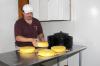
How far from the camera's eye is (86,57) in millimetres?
2527

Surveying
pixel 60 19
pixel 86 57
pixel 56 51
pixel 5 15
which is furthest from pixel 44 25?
pixel 56 51

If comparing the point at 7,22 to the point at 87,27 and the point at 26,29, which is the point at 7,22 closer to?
the point at 26,29

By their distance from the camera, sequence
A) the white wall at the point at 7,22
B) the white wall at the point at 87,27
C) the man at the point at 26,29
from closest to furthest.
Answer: the man at the point at 26,29
the white wall at the point at 87,27
the white wall at the point at 7,22

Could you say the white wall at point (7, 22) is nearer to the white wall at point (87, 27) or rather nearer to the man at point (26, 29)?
the man at point (26, 29)

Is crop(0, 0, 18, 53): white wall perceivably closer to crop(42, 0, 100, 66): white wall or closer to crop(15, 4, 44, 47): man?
crop(15, 4, 44, 47): man

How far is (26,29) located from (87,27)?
92cm

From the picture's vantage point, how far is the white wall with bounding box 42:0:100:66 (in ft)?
7.90

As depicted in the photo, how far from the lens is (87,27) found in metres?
2.48

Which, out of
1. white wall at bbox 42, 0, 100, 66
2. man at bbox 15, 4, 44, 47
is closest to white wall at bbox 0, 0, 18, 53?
man at bbox 15, 4, 44, 47

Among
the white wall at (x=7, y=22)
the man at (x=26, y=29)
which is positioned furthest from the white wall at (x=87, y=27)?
the white wall at (x=7, y=22)

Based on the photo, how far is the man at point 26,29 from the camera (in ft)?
6.89

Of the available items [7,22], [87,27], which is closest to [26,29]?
[7,22]

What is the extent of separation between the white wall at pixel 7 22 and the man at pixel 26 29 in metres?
0.60

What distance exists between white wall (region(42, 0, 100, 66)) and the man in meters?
0.61
